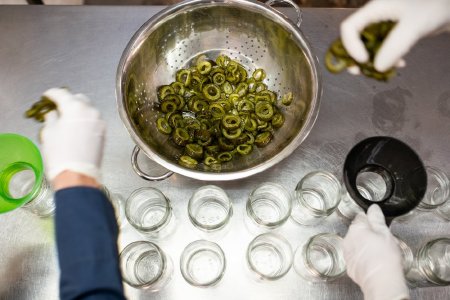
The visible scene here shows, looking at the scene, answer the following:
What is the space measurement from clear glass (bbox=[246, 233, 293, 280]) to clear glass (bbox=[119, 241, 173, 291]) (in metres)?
0.29

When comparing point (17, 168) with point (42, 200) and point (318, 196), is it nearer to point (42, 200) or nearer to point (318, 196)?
point (42, 200)

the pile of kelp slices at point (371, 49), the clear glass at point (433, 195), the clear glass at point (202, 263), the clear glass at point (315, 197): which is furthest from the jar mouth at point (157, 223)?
the clear glass at point (433, 195)

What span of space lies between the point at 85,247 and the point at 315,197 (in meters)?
0.86

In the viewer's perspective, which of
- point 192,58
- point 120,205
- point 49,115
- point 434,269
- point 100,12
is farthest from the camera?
point 100,12

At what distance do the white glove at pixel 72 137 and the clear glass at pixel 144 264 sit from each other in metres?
0.35

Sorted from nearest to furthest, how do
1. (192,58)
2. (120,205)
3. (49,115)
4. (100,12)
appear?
Result: (49,115) < (120,205) < (192,58) < (100,12)

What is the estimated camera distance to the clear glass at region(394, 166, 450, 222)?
57.2 inches

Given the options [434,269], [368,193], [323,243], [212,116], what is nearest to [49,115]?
[212,116]

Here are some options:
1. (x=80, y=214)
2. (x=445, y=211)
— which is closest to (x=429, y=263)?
(x=445, y=211)

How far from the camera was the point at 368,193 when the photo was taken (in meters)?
1.49

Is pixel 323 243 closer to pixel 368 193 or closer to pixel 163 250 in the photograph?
pixel 368 193

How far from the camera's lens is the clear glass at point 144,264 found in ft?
4.39

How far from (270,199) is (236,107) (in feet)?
1.25

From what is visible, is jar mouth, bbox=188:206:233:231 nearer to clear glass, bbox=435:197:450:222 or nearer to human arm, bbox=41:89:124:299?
human arm, bbox=41:89:124:299
